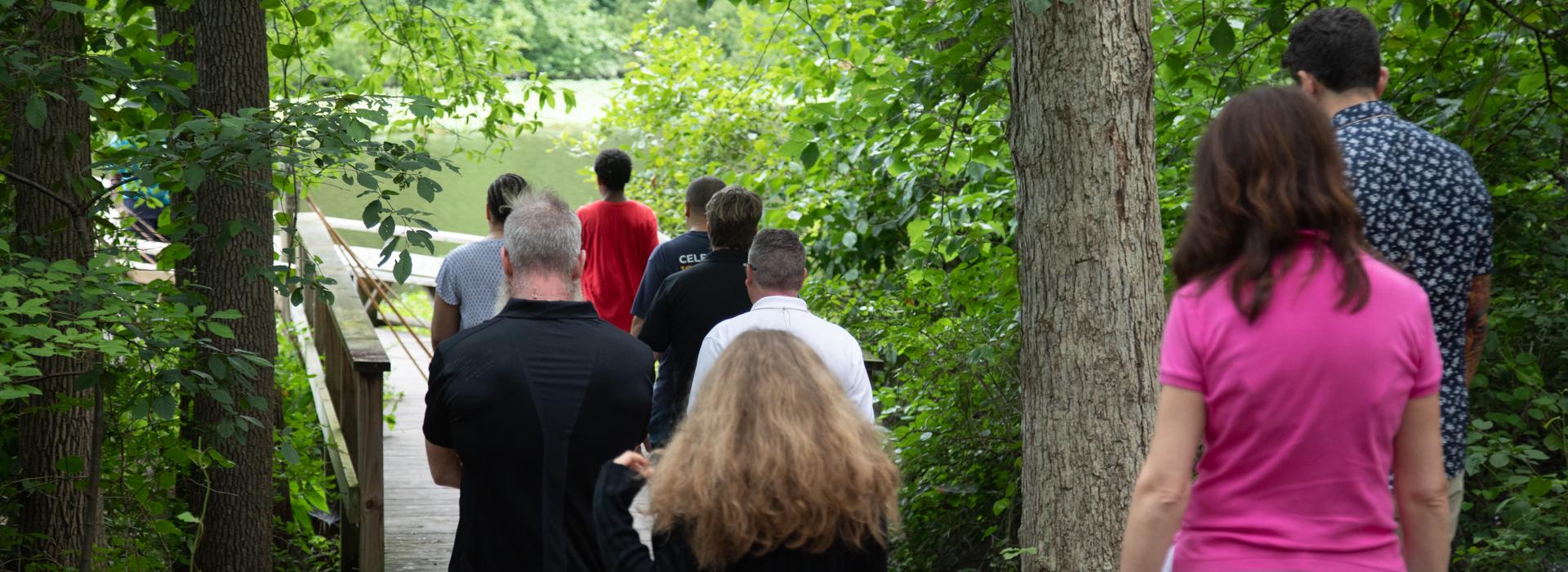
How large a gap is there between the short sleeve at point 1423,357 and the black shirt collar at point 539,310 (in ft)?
5.85

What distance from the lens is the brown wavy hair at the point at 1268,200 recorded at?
2.05 meters

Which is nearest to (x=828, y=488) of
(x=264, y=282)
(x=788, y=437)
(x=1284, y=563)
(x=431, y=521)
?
(x=788, y=437)

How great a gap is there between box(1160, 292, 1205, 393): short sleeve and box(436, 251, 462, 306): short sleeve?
11.6ft

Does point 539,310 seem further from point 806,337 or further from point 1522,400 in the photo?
point 1522,400

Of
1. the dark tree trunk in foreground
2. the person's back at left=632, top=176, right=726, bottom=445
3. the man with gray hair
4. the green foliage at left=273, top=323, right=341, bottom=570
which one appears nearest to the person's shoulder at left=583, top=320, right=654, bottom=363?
the man with gray hair

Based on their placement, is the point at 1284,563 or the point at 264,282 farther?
the point at 264,282

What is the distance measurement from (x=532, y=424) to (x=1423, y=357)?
1.79 m

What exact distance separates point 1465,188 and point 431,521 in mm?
5145

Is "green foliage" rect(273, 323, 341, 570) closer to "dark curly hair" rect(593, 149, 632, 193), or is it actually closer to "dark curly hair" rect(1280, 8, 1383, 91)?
"dark curly hair" rect(593, 149, 632, 193)

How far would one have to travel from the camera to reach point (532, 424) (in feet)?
9.61

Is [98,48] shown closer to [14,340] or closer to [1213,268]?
[14,340]

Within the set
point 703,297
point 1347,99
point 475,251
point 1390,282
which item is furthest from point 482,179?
point 1390,282

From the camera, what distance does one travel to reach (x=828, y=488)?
2.12 m

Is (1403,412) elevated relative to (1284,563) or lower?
elevated
